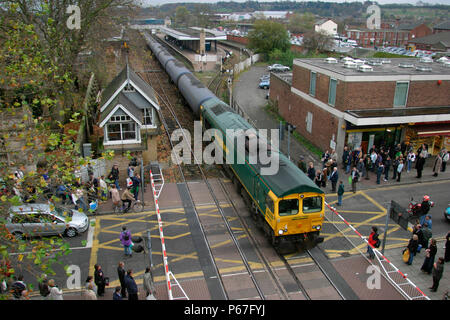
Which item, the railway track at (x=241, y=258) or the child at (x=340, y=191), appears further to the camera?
the child at (x=340, y=191)

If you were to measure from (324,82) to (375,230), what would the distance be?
14.3 m

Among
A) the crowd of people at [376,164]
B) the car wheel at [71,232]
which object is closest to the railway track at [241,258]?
the crowd of people at [376,164]

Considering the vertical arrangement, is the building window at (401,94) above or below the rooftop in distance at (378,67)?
below

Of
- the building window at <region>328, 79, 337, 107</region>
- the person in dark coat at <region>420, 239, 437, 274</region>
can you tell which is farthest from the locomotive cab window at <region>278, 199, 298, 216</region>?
the building window at <region>328, 79, 337, 107</region>

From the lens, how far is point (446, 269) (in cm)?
1386

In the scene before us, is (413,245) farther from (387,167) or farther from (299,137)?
(299,137)

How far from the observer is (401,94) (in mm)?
24203

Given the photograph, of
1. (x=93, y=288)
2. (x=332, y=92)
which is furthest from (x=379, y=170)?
(x=93, y=288)

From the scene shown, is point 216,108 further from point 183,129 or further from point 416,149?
point 416,149

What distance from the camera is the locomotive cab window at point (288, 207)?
13562mm

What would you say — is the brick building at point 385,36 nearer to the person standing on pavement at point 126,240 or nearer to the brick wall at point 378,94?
the brick wall at point 378,94

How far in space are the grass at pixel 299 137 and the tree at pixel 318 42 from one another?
35.5 metres

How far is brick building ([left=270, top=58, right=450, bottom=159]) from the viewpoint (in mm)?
23172

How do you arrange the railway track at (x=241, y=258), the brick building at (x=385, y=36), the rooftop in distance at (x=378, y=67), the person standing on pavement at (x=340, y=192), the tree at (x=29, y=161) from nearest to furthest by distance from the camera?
the tree at (x=29, y=161)
the railway track at (x=241, y=258)
the person standing on pavement at (x=340, y=192)
the rooftop in distance at (x=378, y=67)
the brick building at (x=385, y=36)
